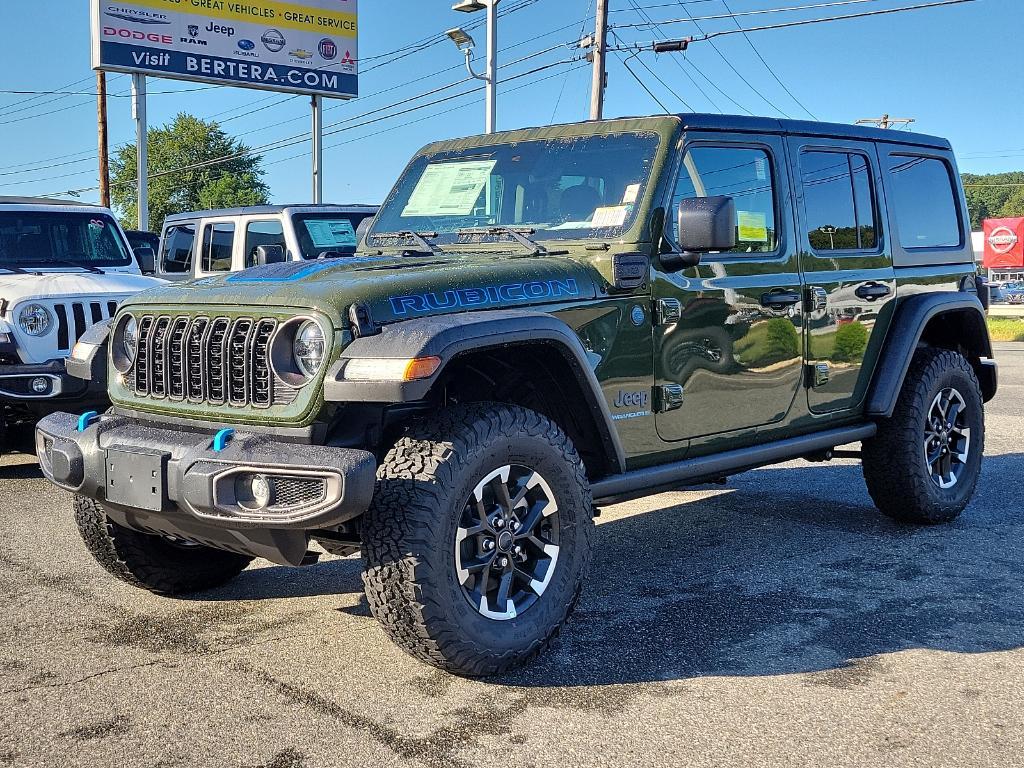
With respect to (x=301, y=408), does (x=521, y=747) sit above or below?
below

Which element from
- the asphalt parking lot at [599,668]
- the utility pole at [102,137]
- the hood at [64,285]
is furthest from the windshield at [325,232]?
the utility pole at [102,137]

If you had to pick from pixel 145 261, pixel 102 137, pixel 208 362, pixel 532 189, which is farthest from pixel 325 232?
pixel 102 137

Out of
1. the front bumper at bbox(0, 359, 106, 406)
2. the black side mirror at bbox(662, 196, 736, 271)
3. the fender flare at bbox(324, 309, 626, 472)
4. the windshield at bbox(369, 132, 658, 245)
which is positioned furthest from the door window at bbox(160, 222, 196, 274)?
the fender flare at bbox(324, 309, 626, 472)

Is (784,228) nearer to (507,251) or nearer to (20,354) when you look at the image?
(507,251)

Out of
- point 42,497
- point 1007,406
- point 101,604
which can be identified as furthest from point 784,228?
point 1007,406

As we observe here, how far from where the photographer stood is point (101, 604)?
15.4 feet

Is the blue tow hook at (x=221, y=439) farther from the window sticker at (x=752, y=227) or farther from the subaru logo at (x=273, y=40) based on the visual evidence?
the subaru logo at (x=273, y=40)

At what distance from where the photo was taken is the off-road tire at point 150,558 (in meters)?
4.50

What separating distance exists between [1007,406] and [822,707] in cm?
888

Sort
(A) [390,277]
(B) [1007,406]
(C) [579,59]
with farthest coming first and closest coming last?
(C) [579,59], (B) [1007,406], (A) [390,277]

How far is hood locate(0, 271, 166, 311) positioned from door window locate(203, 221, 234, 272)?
3.26 meters

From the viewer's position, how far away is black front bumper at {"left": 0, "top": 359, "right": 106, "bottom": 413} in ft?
23.4

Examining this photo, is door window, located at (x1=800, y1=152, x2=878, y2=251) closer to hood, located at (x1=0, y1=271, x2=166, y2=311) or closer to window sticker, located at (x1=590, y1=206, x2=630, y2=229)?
window sticker, located at (x1=590, y1=206, x2=630, y2=229)

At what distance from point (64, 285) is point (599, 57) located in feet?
67.8
